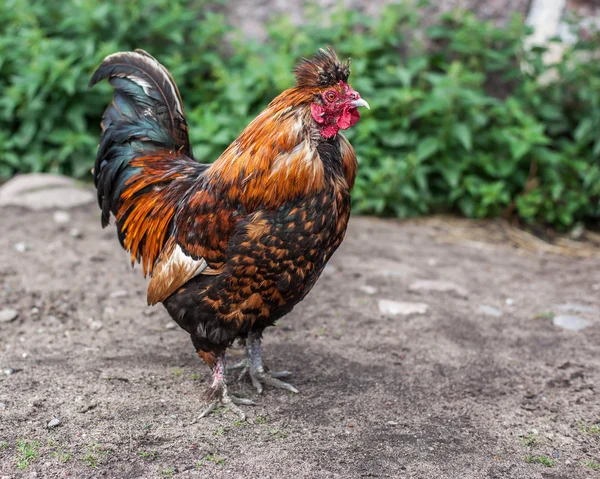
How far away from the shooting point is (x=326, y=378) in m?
4.30

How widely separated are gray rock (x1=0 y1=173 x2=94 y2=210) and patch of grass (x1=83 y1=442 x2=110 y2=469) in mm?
4200

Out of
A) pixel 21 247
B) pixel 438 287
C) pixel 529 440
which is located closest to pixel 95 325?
pixel 21 247

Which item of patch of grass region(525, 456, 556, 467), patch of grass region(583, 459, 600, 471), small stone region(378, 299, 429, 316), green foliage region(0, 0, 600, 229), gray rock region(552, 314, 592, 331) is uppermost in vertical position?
green foliage region(0, 0, 600, 229)

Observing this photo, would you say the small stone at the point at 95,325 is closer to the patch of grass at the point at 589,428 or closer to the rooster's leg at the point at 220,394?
the rooster's leg at the point at 220,394

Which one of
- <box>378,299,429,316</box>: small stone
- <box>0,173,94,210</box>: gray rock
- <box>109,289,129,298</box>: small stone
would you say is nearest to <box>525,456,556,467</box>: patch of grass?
<box>378,299,429,316</box>: small stone

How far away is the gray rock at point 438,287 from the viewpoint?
576 cm

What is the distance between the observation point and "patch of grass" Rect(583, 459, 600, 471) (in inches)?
133

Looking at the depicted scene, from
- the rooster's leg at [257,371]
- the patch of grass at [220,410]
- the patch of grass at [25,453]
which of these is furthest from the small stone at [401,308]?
the patch of grass at [25,453]

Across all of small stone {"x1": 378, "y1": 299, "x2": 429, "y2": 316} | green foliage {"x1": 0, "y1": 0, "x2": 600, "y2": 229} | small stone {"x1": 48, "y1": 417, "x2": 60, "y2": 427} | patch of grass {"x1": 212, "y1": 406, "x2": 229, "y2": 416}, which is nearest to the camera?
small stone {"x1": 48, "y1": 417, "x2": 60, "y2": 427}

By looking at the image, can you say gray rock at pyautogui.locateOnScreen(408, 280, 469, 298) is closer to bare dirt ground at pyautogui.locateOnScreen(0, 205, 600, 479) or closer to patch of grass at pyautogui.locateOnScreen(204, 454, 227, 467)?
bare dirt ground at pyautogui.locateOnScreen(0, 205, 600, 479)

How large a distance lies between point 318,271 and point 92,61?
17.1 ft

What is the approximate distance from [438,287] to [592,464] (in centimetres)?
252

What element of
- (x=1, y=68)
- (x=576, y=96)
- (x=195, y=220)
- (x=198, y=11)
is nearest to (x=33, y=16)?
(x=1, y=68)

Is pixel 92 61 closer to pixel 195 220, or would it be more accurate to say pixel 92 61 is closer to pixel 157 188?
pixel 157 188
